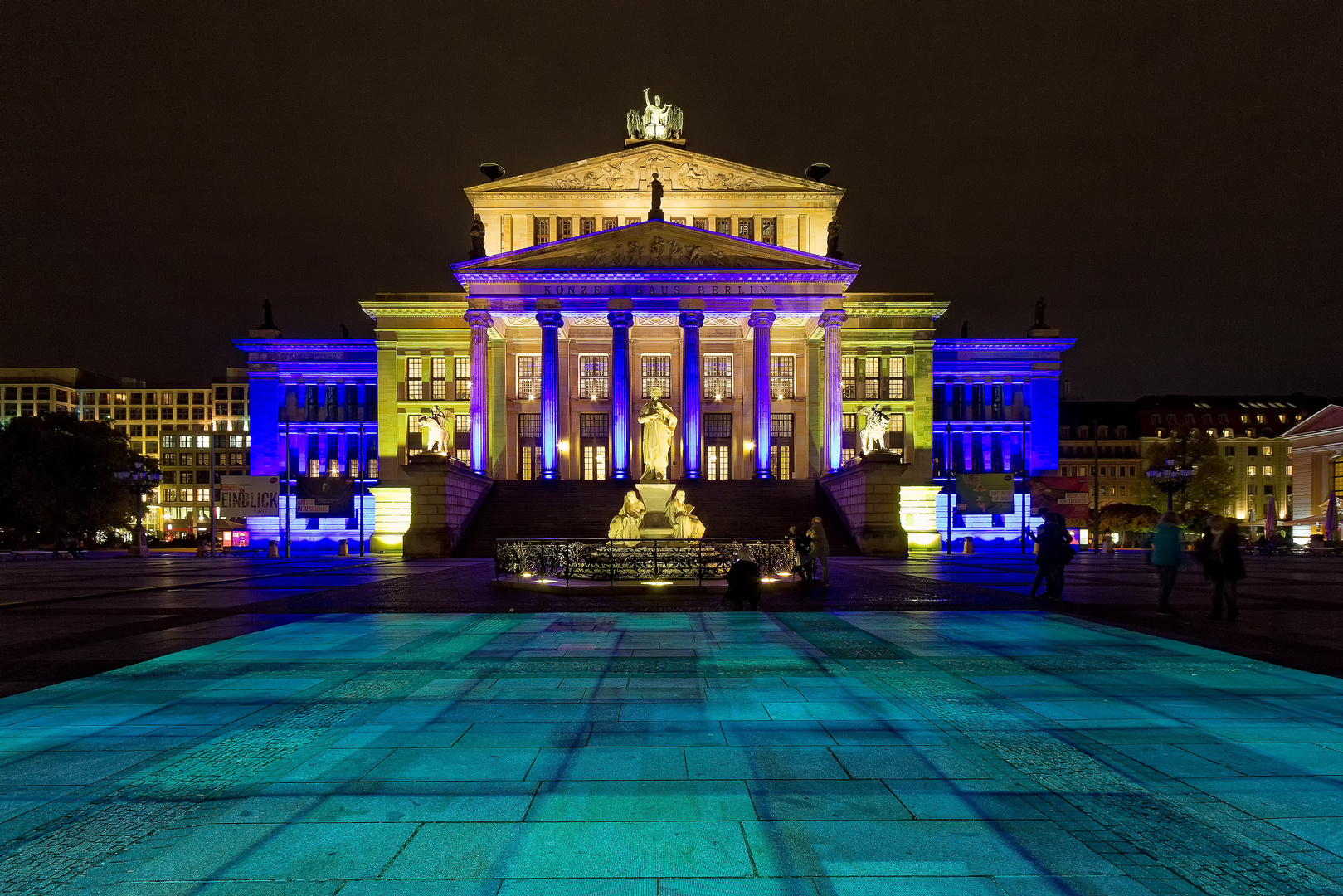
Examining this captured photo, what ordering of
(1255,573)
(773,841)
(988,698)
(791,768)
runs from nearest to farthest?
1. (773,841)
2. (791,768)
3. (988,698)
4. (1255,573)

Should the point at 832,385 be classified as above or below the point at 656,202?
below

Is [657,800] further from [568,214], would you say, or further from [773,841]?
[568,214]

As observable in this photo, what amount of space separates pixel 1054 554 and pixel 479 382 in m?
40.5

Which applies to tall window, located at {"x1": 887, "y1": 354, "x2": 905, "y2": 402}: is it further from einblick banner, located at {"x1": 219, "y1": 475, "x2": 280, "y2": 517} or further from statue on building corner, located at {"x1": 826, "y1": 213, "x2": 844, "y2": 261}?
einblick banner, located at {"x1": 219, "y1": 475, "x2": 280, "y2": 517}


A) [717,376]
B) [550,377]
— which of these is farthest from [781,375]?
[550,377]

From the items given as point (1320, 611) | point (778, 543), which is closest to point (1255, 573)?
point (1320, 611)

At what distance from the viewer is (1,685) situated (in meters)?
9.27

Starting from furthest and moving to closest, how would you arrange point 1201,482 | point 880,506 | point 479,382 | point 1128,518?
point 1128,518
point 1201,482
point 479,382
point 880,506

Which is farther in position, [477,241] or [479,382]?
[477,241]

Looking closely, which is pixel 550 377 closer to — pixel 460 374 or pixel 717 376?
pixel 460 374

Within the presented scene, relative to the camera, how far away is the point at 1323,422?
7731 cm

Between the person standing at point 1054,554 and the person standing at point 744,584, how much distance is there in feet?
20.9

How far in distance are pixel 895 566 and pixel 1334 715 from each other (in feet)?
77.7

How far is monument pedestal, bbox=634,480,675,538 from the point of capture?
22609mm
